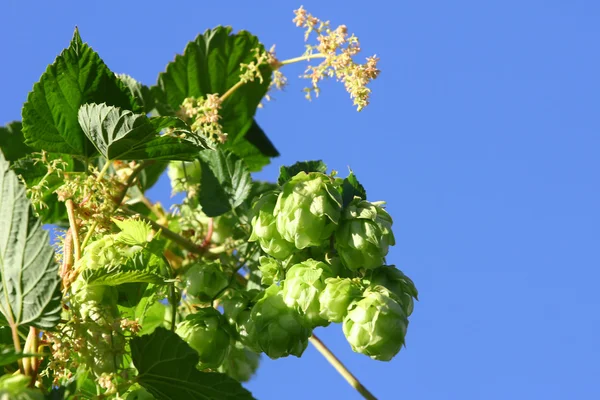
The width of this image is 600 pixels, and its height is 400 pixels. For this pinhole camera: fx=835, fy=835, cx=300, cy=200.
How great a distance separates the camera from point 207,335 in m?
1.54

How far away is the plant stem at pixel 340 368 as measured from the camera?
5.12 ft

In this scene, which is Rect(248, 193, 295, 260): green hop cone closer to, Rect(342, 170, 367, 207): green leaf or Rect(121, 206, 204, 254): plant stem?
Rect(342, 170, 367, 207): green leaf

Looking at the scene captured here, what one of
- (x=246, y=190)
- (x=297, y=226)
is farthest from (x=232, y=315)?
(x=246, y=190)

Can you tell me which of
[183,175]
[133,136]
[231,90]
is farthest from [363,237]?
[183,175]

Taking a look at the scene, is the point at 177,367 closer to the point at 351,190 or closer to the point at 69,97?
the point at 351,190

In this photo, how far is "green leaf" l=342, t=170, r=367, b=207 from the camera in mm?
1474

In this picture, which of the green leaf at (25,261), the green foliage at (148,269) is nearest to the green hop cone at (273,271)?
the green foliage at (148,269)

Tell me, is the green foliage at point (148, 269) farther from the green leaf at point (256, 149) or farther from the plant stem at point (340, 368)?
the green leaf at point (256, 149)

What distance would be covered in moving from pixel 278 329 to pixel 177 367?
176 mm

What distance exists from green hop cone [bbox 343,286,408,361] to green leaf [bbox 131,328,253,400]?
20 cm

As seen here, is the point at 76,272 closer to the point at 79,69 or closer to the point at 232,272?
the point at 79,69

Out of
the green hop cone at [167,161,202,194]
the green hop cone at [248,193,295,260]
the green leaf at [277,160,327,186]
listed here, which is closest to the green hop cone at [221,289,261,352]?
the green hop cone at [248,193,295,260]

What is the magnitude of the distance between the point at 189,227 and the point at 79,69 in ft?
2.18

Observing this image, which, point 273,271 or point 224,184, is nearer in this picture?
point 273,271
